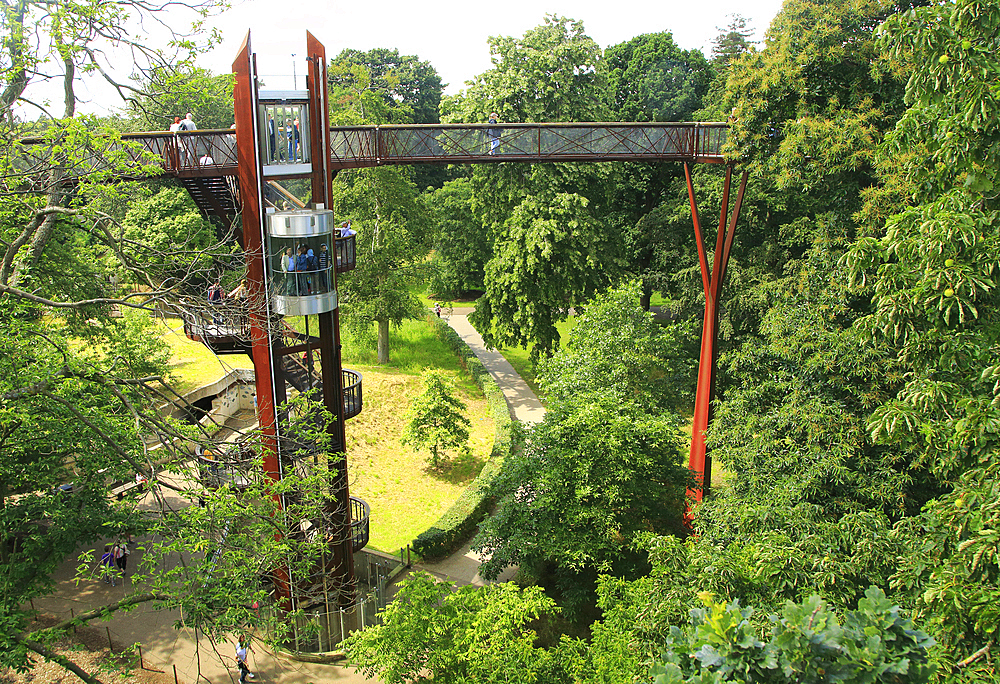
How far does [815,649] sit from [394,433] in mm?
20869

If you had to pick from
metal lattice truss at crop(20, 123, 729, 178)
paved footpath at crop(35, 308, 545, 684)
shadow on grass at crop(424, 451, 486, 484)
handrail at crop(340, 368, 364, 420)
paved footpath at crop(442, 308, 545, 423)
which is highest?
metal lattice truss at crop(20, 123, 729, 178)

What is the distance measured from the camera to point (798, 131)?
15375 millimetres

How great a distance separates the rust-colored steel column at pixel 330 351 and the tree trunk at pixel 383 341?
1661 cm

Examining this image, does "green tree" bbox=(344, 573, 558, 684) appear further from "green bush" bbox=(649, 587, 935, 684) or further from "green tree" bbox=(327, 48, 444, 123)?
"green tree" bbox=(327, 48, 444, 123)

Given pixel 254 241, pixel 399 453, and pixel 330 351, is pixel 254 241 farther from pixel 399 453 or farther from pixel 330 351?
pixel 399 453

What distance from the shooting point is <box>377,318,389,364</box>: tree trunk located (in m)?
31.1

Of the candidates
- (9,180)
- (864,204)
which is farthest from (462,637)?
(864,204)

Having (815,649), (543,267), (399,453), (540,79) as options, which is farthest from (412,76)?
(815,649)

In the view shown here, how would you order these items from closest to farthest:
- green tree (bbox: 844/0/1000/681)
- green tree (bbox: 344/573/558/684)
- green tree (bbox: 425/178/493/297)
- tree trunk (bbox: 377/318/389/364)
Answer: green tree (bbox: 844/0/1000/681) < green tree (bbox: 344/573/558/684) < green tree (bbox: 425/178/493/297) < tree trunk (bbox: 377/318/389/364)

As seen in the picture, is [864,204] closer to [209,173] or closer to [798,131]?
[798,131]

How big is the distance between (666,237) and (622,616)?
1842 cm

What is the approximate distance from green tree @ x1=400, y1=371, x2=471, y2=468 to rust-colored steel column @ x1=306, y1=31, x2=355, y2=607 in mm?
7551

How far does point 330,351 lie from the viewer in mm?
14102


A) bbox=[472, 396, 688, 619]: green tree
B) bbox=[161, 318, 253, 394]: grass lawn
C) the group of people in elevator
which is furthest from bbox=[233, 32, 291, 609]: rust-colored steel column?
bbox=[161, 318, 253, 394]: grass lawn
